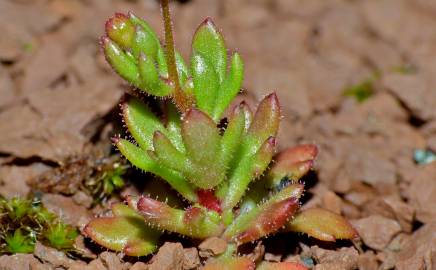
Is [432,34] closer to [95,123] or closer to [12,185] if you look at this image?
[95,123]

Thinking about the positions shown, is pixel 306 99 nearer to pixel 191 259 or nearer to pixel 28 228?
pixel 191 259

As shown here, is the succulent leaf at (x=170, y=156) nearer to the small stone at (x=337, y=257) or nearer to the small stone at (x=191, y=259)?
the small stone at (x=191, y=259)

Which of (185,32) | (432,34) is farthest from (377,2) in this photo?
(185,32)

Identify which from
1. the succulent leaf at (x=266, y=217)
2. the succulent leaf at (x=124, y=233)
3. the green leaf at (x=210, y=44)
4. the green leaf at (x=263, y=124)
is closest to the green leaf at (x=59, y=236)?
the succulent leaf at (x=124, y=233)

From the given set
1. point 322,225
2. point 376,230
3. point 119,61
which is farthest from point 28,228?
point 376,230

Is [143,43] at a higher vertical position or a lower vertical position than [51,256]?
higher

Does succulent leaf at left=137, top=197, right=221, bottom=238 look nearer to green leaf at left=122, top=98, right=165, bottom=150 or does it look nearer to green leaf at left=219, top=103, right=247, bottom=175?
green leaf at left=219, top=103, right=247, bottom=175
